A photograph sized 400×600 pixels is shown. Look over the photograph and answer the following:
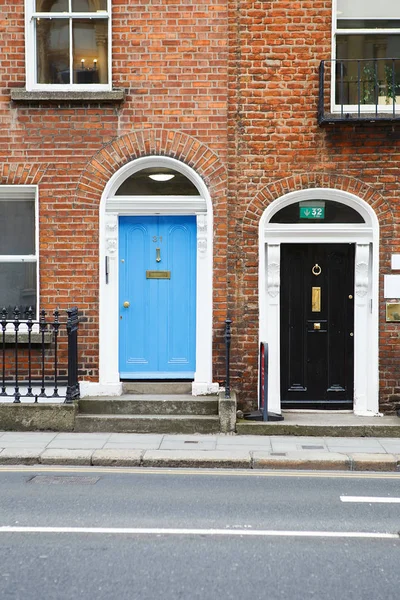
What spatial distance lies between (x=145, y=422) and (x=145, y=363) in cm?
122

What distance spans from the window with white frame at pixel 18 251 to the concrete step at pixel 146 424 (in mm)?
1924

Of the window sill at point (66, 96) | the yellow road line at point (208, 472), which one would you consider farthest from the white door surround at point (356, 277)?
the window sill at point (66, 96)

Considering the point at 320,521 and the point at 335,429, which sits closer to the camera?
the point at 320,521

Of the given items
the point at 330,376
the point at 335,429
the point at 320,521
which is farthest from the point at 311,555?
the point at 330,376

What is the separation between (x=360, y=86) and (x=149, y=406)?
525cm

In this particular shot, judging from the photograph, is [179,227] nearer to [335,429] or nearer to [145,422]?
[145,422]

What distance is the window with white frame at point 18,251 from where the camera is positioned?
1096 centimetres

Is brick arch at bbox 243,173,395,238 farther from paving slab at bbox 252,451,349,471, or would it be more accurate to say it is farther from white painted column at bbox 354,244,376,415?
paving slab at bbox 252,451,349,471

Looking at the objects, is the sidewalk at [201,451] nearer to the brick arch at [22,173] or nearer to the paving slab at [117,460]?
the paving slab at [117,460]

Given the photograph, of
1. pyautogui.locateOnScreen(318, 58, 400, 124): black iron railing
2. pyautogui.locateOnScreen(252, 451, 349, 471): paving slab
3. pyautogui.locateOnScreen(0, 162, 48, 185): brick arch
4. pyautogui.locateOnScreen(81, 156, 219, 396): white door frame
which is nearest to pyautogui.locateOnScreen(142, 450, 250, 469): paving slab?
pyautogui.locateOnScreen(252, 451, 349, 471): paving slab

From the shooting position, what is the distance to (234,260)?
1073 centimetres

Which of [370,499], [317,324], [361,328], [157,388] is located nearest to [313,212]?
[317,324]

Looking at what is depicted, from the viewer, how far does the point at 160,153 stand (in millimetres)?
10641

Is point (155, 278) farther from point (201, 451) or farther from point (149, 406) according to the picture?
point (201, 451)
